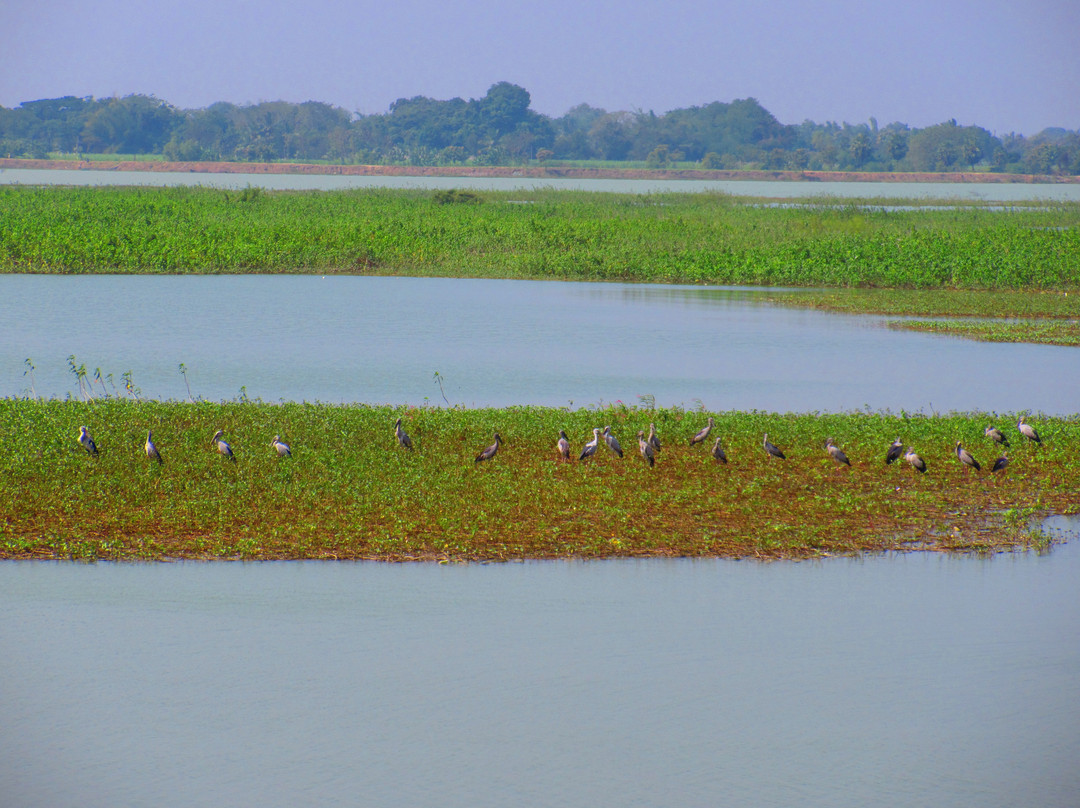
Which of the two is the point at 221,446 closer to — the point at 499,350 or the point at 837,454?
the point at 837,454

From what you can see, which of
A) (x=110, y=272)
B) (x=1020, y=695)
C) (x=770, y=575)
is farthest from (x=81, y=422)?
(x=110, y=272)

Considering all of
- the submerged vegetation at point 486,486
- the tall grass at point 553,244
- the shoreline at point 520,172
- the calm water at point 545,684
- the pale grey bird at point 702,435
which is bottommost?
the calm water at point 545,684

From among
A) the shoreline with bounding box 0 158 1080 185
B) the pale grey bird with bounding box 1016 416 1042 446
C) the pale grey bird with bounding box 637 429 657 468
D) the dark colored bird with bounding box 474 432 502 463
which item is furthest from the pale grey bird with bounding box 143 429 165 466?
the shoreline with bounding box 0 158 1080 185

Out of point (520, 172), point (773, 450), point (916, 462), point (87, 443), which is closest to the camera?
point (87, 443)

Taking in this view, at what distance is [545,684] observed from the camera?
26.6ft

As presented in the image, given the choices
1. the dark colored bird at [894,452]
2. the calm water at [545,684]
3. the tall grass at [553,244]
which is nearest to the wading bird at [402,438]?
the calm water at [545,684]

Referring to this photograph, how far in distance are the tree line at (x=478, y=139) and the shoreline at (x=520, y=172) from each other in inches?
128

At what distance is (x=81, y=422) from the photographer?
44.1 ft

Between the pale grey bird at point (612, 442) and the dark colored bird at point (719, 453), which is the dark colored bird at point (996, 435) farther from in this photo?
the pale grey bird at point (612, 442)

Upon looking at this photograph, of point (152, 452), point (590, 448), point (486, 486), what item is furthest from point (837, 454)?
point (152, 452)

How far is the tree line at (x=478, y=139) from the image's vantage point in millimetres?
131000

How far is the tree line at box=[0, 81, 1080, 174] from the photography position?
131 m

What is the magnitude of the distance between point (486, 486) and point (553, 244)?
2545 cm

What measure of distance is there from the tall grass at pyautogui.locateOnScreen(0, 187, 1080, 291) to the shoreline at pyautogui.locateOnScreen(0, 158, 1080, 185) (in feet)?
255
